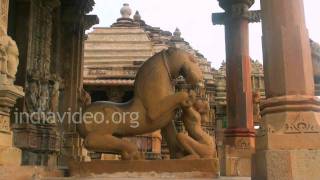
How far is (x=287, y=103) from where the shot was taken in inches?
229

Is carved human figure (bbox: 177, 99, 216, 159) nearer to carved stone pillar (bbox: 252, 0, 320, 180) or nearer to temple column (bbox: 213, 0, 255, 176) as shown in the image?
carved stone pillar (bbox: 252, 0, 320, 180)

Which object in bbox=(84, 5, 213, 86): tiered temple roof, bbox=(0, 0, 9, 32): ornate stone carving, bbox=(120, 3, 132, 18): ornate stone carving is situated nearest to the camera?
bbox=(0, 0, 9, 32): ornate stone carving

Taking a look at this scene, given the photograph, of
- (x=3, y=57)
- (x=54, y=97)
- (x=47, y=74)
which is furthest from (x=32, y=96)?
(x=3, y=57)

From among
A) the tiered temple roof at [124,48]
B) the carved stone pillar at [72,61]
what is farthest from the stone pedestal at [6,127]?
the tiered temple roof at [124,48]

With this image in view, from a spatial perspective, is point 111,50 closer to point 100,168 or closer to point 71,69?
point 71,69

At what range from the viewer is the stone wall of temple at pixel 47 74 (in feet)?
36.5

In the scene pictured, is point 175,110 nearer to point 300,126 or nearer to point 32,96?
point 300,126

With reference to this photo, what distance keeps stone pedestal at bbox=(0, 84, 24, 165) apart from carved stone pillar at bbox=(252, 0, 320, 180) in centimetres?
353

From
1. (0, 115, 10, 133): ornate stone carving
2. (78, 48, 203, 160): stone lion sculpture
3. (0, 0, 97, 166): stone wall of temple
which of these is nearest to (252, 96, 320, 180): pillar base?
(78, 48, 203, 160): stone lion sculpture

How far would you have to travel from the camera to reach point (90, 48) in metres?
32.4

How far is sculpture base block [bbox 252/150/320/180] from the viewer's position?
17.6ft

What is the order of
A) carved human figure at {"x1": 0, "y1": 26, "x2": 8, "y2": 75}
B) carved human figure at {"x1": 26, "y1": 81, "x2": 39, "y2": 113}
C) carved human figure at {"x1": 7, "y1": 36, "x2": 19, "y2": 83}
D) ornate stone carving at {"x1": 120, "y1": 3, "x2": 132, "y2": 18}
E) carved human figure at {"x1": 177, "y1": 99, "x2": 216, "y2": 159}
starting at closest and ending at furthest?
carved human figure at {"x1": 0, "y1": 26, "x2": 8, "y2": 75}
carved human figure at {"x1": 7, "y1": 36, "x2": 19, "y2": 83}
carved human figure at {"x1": 177, "y1": 99, "x2": 216, "y2": 159}
carved human figure at {"x1": 26, "y1": 81, "x2": 39, "y2": 113}
ornate stone carving at {"x1": 120, "y1": 3, "x2": 132, "y2": 18}

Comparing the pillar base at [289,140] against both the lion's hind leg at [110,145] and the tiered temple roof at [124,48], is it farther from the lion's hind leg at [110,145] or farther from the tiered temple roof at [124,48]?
the tiered temple roof at [124,48]

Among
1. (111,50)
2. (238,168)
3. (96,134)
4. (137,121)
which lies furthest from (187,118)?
(111,50)
